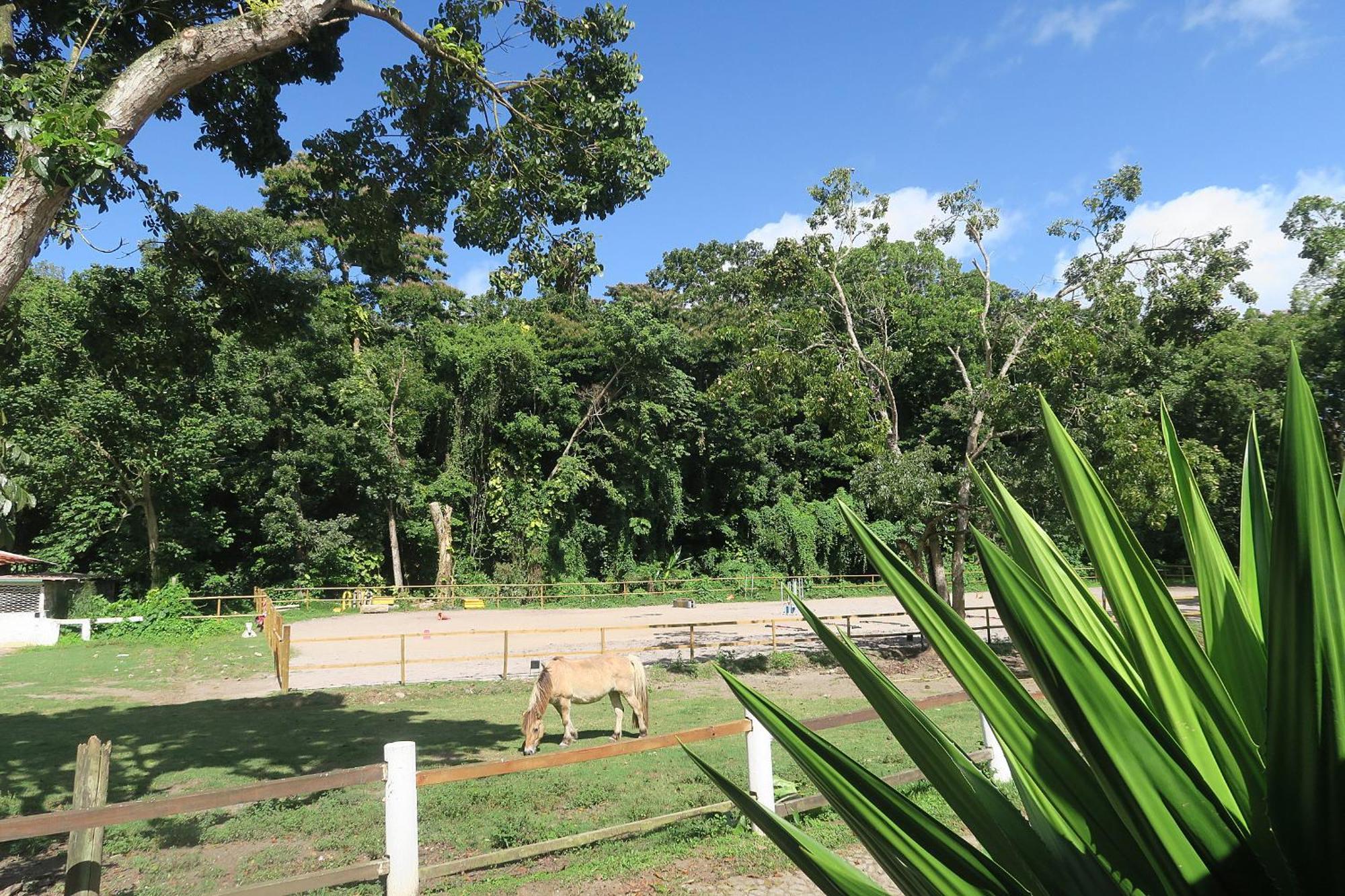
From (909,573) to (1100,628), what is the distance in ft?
1.19

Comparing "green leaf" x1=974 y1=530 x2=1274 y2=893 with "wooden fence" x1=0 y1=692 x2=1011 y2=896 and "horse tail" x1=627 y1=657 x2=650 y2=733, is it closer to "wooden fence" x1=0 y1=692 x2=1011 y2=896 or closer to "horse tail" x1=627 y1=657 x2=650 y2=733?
"wooden fence" x1=0 y1=692 x2=1011 y2=896

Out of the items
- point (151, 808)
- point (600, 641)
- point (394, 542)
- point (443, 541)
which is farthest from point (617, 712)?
point (394, 542)

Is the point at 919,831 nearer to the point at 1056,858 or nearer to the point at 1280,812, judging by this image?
the point at 1056,858

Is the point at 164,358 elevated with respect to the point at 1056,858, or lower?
elevated

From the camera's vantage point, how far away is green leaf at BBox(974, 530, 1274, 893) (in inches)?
33.4

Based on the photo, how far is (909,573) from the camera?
1.17 meters

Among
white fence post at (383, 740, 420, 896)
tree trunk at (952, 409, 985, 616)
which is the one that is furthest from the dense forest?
white fence post at (383, 740, 420, 896)

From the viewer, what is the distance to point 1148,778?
0.85 meters

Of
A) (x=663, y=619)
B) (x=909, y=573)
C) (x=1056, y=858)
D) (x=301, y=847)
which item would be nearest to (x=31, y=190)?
(x=301, y=847)

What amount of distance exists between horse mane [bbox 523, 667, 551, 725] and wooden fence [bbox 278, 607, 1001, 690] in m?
4.24

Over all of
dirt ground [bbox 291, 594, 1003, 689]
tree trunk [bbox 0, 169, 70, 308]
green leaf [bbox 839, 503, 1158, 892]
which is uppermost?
tree trunk [bbox 0, 169, 70, 308]

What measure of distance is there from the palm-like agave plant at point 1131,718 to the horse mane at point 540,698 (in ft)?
27.4

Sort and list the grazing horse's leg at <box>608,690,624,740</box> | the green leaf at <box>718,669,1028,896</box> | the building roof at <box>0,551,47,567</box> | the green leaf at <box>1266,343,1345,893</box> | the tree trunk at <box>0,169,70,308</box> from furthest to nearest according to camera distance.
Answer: the building roof at <box>0,551,47,567</box>
the grazing horse's leg at <box>608,690,624,740</box>
the tree trunk at <box>0,169,70,308</box>
the green leaf at <box>718,669,1028,896</box>
the green leaf at <box>1266,343,1345,893</box>

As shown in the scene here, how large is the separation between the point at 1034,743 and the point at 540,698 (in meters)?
8.87
